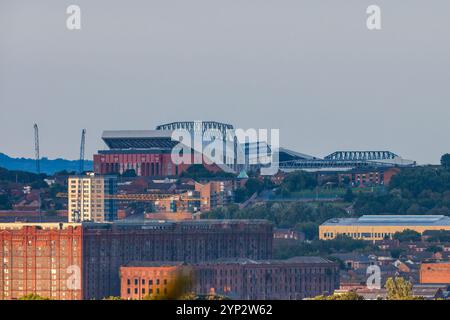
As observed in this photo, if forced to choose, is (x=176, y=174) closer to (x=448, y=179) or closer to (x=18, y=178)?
(x=18, y=178)

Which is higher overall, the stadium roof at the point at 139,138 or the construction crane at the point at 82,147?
the stadium roof at the point at 139,138

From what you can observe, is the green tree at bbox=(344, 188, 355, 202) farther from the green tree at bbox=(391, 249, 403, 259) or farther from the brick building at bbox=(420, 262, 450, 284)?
the brick building at bbox=(420, 262, 450, 284)

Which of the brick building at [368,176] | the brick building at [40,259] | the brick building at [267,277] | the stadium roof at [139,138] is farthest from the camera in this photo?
the stadium roof at [139,138]

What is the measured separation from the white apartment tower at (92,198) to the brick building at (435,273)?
1731 cm

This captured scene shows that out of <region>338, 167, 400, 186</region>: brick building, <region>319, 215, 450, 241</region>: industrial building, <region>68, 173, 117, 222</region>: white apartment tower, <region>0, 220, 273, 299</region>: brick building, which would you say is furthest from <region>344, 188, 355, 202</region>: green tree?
<region>0, 220, 273, 299</region>: brick building

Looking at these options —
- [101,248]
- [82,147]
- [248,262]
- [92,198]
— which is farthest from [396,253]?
[82,147]

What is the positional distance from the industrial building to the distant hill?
1640cm

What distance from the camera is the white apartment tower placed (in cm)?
6494

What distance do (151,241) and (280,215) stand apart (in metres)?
11.8

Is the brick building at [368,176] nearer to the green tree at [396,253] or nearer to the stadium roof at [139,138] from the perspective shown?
the stadium roof at [139,138]

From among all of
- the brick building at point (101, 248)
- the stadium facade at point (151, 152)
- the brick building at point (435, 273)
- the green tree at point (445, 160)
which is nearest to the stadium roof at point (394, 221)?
the brick building at point (101, 248)

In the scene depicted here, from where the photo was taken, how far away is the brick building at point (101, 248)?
45.9 metres

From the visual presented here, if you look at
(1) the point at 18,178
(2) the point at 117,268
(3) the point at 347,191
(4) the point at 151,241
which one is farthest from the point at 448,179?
(2) the point at 117,268

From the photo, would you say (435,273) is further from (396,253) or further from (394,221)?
(394,221)
